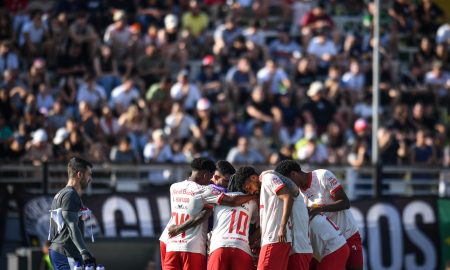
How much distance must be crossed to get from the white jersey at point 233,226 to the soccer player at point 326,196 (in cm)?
56

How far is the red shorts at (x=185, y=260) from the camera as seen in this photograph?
1603 centimetres

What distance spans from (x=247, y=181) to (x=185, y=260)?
122 cm

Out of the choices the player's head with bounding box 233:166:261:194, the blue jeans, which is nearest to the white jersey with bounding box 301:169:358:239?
the player's head with bounding box 233:166:261:194

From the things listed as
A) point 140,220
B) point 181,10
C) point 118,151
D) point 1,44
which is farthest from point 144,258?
point 181,10

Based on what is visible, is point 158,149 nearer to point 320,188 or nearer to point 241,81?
point 241,81

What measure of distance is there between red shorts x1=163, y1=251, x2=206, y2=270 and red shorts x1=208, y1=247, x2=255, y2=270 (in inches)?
17.3

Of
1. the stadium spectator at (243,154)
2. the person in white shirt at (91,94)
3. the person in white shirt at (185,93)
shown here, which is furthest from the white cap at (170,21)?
the stadium spectator at (243,154)

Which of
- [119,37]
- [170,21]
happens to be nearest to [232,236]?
[119,37]

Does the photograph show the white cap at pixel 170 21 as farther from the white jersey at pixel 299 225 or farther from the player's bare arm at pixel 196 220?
the white jersey at pixel 299 225

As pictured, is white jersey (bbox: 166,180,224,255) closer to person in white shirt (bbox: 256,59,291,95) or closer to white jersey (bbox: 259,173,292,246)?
white jersey (bbox: 259,173,292,246)

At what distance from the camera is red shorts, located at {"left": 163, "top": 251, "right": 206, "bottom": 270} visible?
1603 centimetres

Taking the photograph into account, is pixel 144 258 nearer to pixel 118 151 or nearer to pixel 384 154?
pixel 118 151

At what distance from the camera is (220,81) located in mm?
27906

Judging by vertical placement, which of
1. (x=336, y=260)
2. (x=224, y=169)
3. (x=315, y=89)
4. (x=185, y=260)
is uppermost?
(x=315, y=89)
